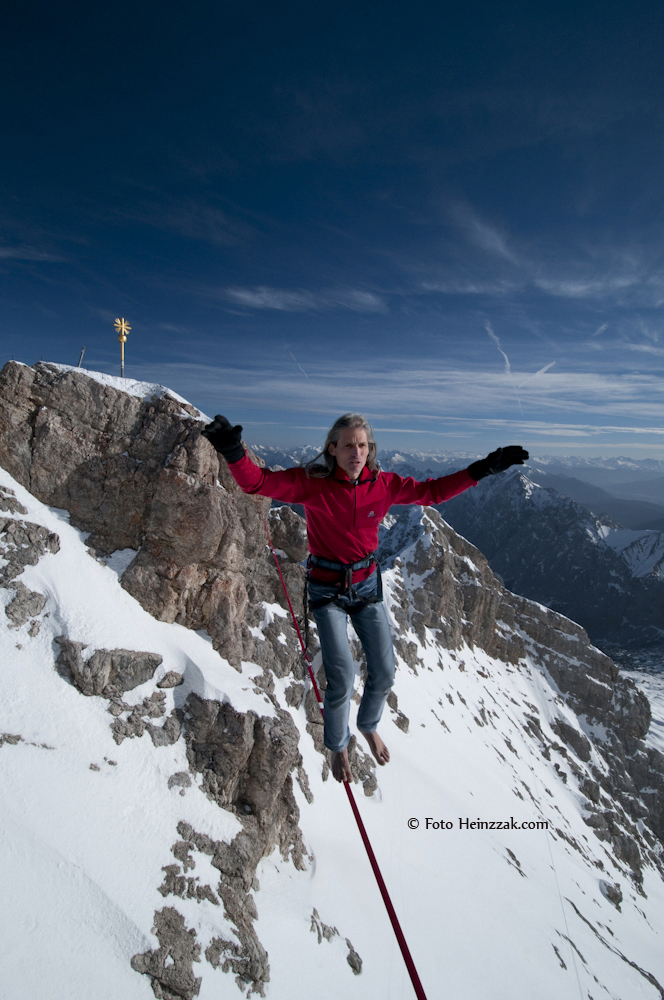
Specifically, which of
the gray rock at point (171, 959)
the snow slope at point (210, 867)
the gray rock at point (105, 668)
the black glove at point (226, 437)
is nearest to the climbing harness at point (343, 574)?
the black glove at point (226, 437)

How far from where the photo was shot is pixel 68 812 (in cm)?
1564

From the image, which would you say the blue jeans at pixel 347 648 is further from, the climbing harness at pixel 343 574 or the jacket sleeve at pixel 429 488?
the jacket sleeve at pixel 429 488

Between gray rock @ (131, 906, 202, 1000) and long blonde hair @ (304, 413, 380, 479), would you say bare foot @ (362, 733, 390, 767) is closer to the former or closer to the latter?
long blonde hair @ (304, 413, 380, 479)

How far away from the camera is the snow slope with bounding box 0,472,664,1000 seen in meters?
13.9

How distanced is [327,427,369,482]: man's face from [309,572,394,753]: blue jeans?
77.0 inches

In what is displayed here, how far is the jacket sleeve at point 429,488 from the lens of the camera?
6543 millimetres

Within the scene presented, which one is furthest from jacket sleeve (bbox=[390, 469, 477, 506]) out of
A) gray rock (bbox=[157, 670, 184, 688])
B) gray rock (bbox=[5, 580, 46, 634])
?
gray rock (bbox=[5, 580, 46, 634])

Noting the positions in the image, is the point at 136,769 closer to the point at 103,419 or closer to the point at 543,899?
the point at 103,419

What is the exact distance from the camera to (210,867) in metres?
18.0

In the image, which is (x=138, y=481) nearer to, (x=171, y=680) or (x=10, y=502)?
(x=10, y=502)

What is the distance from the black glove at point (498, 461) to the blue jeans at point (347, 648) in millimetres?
2410

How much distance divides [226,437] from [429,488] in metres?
3.42

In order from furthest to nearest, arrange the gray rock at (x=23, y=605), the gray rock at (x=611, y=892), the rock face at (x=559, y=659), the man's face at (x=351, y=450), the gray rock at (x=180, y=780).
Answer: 1. the rock face at (x=559, y=659)
2. the gray rock at (x=611, y=892)
3. the gray rock at (x=23, y=605)
4. the gray rock at (x=180, y=780)
5. the man's face at (x=351, y=450)

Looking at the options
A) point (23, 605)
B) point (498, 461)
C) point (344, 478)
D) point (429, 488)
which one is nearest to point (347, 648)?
point (344, 478)
